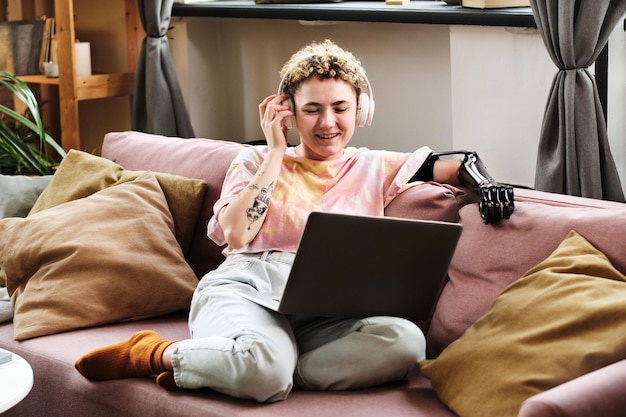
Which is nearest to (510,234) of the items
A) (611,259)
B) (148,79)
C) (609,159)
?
(611,259)

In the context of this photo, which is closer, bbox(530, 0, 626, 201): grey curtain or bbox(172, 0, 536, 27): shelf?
bbox(530, 0, 626, 201): grey curtain

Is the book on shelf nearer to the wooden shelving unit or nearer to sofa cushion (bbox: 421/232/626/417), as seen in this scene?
sofa cushion (bbox: 421/232/626/417)

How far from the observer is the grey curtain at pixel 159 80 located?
156 inches

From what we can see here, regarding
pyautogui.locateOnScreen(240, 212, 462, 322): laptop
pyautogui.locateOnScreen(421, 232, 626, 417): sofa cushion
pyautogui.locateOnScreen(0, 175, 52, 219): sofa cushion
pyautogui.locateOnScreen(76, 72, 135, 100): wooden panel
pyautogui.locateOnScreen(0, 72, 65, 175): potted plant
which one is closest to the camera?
pyautogui.locateOnScreen(421, 232, 626, 417): sofa cushion

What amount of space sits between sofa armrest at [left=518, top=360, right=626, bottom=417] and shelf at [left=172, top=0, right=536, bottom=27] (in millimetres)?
1555

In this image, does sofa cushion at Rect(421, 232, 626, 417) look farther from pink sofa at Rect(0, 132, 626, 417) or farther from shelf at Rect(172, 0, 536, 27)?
shelf at Rect(172, 0, 536, 27)

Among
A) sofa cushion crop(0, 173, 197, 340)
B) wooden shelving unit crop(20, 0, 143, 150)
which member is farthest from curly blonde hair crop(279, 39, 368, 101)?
wooden shelving unit crop(20, 0, 143, 150)

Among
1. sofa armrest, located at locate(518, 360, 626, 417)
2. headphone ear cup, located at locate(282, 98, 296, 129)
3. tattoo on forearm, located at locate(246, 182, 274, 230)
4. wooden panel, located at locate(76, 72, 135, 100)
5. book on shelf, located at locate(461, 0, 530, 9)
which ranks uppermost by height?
book on shelf, located at locate(461, 0, 530, 9)

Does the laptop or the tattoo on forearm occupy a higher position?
A: the tattoo on forearm

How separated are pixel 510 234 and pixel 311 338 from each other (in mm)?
483

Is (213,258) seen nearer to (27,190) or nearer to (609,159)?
(27,190)

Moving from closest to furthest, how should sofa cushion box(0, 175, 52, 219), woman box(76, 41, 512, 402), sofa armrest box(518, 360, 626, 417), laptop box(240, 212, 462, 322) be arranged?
sofa armrest box(518, 360, 626, 417), laptop box(240, 212, 462, 322), woman box(76, 41, 512, 402), sofa cushion box(0, 175, 52, 219)

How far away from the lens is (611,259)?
1.96 metres

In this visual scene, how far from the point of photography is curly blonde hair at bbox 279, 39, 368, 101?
233 cm
